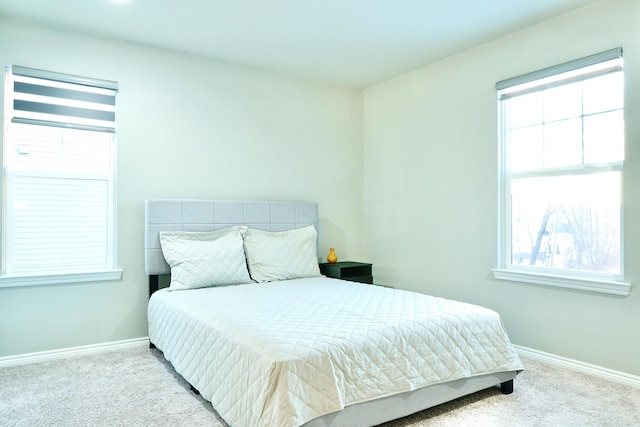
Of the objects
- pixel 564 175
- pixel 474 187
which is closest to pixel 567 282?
pixel 564 175

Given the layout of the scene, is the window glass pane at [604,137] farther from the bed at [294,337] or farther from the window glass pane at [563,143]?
the bed at [294,337]

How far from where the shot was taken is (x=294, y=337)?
2.10 metres

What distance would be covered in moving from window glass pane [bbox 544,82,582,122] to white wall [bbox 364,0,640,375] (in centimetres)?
21

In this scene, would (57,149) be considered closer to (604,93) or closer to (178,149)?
(178,149)

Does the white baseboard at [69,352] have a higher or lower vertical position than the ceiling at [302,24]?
lower

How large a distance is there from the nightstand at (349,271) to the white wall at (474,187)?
317 mm

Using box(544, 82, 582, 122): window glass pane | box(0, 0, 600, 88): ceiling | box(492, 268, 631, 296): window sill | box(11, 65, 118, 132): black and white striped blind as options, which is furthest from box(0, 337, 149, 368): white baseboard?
box(544, 82, 582, 122): window glass pane

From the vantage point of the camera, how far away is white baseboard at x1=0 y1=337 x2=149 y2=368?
3.17 m

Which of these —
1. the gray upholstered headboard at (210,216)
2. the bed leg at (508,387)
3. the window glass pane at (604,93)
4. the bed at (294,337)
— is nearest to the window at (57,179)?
the gray upholstered headboard at (210,216)

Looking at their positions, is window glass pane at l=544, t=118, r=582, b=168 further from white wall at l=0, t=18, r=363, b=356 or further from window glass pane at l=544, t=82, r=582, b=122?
white wall at l=0, t=18, r=363, b=356

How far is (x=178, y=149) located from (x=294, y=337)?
7.89ft

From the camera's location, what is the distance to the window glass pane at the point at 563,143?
3184 millimetres

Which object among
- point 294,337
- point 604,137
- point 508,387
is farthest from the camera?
point 604,137

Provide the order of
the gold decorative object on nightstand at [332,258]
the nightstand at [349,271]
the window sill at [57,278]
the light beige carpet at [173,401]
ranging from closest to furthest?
the light beige carpet at [173,401] < the window sill at [57,278] < the nightstand at [349,271] < the gold decorative object on nightstand at [332,258]
